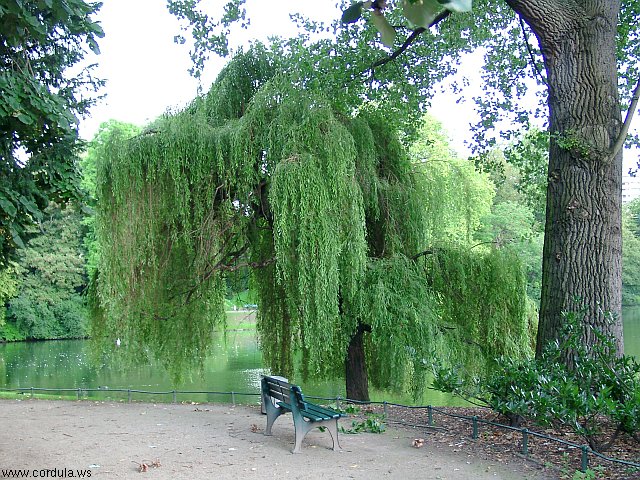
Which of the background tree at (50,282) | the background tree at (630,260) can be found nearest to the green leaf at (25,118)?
the background tree at (50,282)

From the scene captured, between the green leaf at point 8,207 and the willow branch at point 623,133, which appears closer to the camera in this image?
the green leaf at point 8,207

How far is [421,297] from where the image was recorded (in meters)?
10.0

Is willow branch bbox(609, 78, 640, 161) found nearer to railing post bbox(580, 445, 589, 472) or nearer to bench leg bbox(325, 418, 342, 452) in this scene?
railing post bbox(580, 445, 589, 472)

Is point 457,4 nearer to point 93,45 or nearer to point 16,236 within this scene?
point 16,236

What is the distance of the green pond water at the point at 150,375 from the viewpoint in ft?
53.9

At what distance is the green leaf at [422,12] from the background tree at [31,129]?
5213mm

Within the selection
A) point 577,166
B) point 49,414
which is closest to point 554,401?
point 577,166

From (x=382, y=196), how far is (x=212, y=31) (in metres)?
4.32

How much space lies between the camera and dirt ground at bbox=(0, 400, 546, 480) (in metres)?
5.84

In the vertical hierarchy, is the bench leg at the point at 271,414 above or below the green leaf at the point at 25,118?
below

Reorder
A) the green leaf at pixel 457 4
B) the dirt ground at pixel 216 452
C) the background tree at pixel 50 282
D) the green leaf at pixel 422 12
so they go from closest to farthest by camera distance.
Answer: the green leaf at pixel 457 4 → the green leaf at pixel 422 12 → the dirt ground at pixel 216 452 → the background tree at pixel 50 282

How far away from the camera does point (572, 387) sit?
17.5 feet

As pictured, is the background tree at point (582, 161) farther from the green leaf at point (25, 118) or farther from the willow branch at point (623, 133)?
the green leaf at point (25, 118)

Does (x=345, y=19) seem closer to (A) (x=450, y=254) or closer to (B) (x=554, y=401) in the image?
(B) (x=554, y=401)
